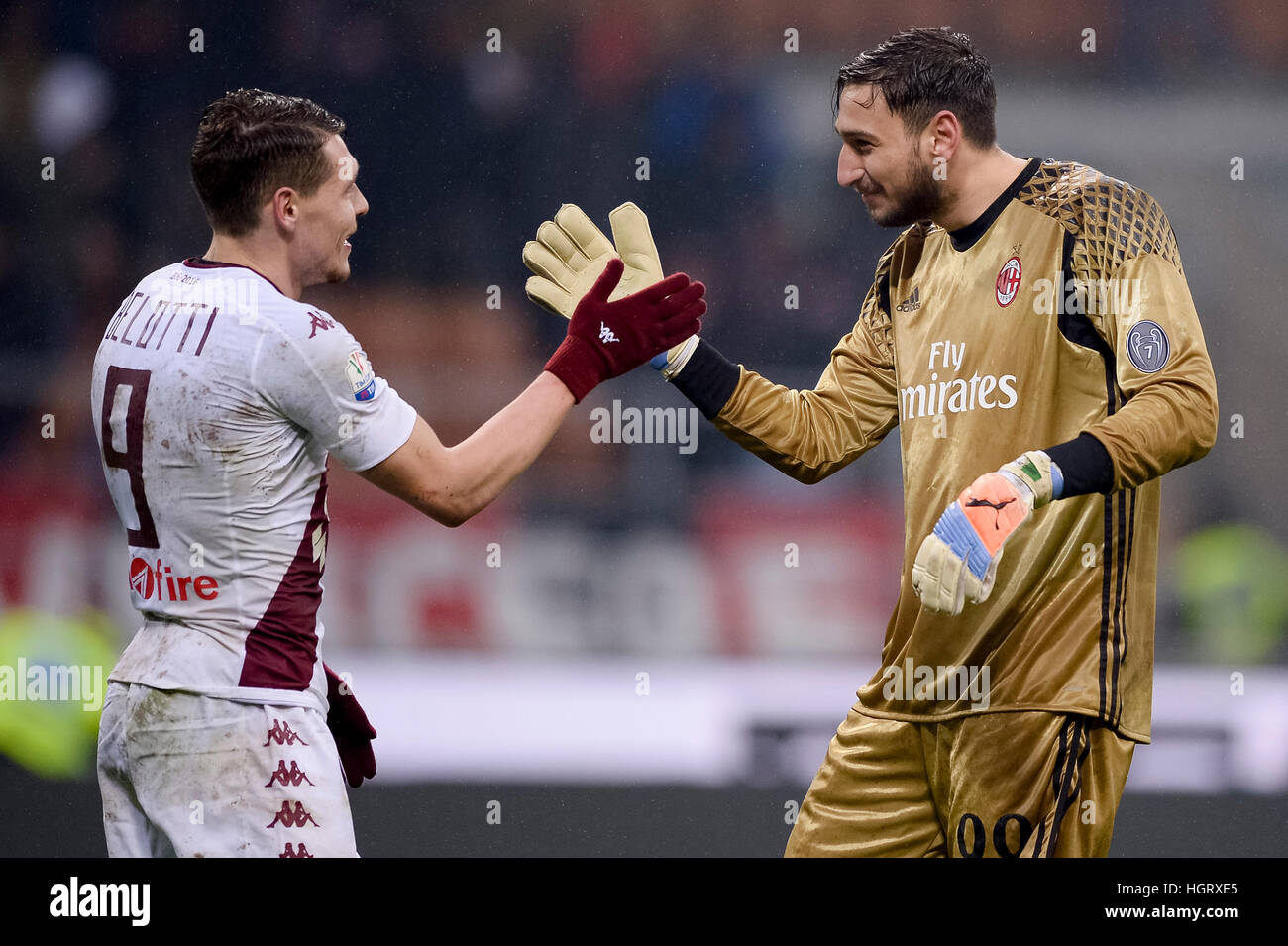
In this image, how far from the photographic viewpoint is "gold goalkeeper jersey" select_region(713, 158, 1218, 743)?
2.29m

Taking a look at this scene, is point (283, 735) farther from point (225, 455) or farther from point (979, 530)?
point (979, 530)

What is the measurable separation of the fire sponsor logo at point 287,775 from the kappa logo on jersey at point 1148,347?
1535 mm

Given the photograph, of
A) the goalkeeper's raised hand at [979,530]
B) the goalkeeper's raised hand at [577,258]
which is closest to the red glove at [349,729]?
the goalkeeper's raised hand at [577,258]

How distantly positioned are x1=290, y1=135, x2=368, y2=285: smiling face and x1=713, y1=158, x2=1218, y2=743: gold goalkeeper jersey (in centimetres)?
113

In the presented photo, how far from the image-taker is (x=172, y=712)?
2119mm

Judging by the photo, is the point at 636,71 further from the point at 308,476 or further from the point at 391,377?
the point at 308,476

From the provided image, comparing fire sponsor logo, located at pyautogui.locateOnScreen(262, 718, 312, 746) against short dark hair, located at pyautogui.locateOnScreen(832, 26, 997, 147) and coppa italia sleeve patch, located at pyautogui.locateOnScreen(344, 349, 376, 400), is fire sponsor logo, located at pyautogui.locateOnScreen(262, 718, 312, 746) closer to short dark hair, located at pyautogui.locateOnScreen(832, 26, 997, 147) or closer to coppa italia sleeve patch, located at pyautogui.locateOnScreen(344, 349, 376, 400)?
coppa italia sleeve patch, located at pyautogui.locateOnScreen(344, 349, 376, 400)

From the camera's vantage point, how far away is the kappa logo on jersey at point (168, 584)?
2158 mm

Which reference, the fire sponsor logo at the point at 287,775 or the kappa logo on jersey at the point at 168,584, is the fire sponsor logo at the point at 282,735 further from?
the kappa logo on jersey at the point at 168,584

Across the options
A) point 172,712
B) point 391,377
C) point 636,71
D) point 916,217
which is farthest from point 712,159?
point 172,712

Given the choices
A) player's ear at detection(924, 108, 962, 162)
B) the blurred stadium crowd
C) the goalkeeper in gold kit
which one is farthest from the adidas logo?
the blurred stadium crowd

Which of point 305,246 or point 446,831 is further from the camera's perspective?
point 446,831

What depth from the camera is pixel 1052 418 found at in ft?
8.11
